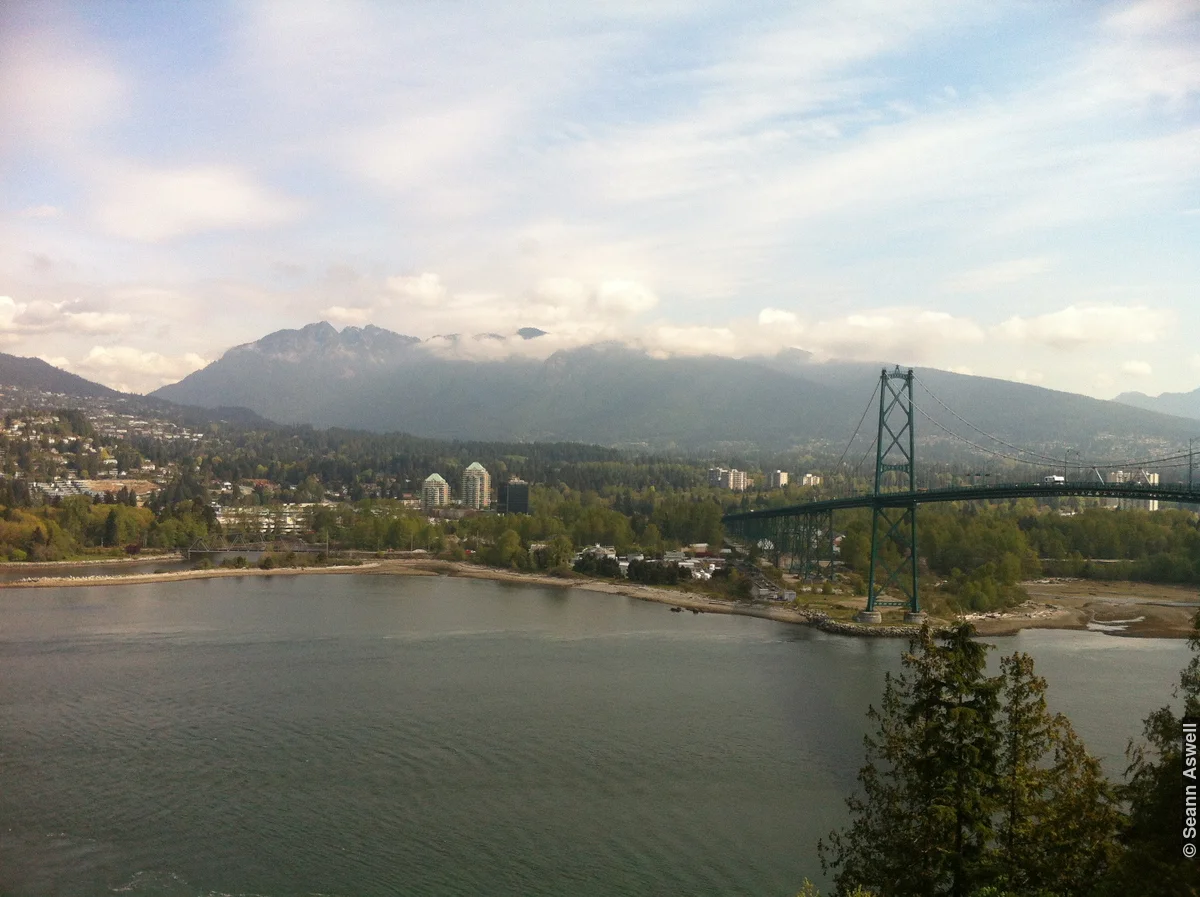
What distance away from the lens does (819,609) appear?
18281mm

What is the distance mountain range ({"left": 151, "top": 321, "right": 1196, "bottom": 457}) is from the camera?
8675 cm

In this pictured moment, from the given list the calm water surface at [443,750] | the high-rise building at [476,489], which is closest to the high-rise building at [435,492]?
the high-rise building at [476,489]

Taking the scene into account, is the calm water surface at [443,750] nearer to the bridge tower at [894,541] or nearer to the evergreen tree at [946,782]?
→ the evergreen tree at [946,782]

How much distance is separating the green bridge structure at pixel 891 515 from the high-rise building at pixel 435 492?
641 inches

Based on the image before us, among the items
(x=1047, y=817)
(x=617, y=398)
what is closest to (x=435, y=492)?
(x=1047, y=817)

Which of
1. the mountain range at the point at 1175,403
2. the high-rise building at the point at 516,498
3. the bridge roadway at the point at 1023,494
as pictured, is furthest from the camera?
the mountain range at the point at 1175,403

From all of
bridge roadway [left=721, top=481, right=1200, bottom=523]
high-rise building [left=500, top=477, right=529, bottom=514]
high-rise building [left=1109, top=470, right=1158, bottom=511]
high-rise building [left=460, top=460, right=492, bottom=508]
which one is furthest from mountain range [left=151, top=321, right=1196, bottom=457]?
bridge roadway [left=721, top=481, right=1200, bottom=523]

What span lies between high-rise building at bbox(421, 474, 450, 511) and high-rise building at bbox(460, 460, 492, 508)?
91 cm

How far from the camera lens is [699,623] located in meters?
17.2

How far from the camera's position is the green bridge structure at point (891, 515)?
550 inches

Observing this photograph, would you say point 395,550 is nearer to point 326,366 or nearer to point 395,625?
point 395,625

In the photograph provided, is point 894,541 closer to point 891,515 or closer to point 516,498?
point 891,515

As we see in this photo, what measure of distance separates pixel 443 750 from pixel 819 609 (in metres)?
10.8

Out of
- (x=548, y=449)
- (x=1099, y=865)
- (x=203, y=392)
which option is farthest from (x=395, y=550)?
(x=203, y=392)
